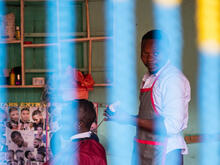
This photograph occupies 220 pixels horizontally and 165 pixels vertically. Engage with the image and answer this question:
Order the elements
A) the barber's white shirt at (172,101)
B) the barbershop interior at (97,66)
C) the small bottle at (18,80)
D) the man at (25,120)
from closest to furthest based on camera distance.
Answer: the barber's white shirt at (172,101) → the barbershop interior at (97,66) → the small bottle at (18,80) → the man at (25,120)

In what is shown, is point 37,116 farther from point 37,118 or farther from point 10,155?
point 10,155

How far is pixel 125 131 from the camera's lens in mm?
3088

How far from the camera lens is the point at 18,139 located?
Answer: 3189mm

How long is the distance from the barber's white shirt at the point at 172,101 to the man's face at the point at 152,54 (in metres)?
0.04

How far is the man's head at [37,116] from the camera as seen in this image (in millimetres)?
3180

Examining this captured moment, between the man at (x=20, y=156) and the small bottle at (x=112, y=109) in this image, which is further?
the man at (x=20, y=156)

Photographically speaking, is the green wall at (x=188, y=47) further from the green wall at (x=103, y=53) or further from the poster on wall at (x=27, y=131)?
the poster on wall at (x=27, y=131)

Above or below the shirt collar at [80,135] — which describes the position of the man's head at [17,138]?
below

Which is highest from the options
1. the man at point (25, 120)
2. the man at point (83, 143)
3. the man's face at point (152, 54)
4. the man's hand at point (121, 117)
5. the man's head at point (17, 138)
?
the man's face at point (152, 54)

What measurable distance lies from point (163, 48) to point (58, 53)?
64.8 inches

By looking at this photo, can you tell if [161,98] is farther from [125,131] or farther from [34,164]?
[34,164]

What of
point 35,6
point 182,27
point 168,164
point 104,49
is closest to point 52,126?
point 104,49

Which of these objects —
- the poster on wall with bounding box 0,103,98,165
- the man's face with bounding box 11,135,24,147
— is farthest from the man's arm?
the man's face with bounding box 11,135,24,147

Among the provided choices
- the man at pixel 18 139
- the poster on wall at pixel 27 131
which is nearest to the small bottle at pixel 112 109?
the poster on wall at pixel 27 131
